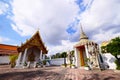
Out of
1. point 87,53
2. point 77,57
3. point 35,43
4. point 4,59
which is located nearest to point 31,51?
point 35,43

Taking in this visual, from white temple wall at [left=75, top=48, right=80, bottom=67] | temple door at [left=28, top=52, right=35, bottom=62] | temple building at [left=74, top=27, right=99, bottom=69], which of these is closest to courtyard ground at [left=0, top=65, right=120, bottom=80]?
temple building at [left=74, top=27, right=99, bottom=69]

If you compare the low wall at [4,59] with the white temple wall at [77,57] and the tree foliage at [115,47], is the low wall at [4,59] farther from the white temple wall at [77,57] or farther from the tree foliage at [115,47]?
the tree foliage at [115,47]

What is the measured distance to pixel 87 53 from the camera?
1273 centimetres

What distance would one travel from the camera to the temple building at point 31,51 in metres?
15.4

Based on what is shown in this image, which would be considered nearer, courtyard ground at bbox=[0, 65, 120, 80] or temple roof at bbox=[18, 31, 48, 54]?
courtyard ground at bbox=[0, 65, 120, 80]

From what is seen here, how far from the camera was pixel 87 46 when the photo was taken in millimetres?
13039

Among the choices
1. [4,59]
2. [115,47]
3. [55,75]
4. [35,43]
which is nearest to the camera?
[55,75]

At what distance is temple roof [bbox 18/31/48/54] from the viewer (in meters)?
15.5

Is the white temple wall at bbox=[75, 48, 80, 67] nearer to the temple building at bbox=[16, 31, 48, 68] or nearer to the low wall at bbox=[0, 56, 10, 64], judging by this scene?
the temple building at bbox=[16, 31, 48, 68]

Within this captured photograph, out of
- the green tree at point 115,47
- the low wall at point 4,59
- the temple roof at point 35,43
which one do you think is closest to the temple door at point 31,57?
the temple roof at point 35,43

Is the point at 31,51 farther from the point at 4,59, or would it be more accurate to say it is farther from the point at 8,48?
the point at 8,48

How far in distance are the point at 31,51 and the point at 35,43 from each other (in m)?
2.09

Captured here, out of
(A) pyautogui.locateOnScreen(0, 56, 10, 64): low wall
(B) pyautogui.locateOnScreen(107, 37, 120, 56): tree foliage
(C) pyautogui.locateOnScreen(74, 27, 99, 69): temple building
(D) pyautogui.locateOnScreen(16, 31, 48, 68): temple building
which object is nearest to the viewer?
(B) pyautogui.locateOnScreen(107, 37, 120, 56): tree foliage

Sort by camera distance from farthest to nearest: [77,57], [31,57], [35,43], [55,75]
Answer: [31,57] → [35,43] → [77,57] → [55,75]
